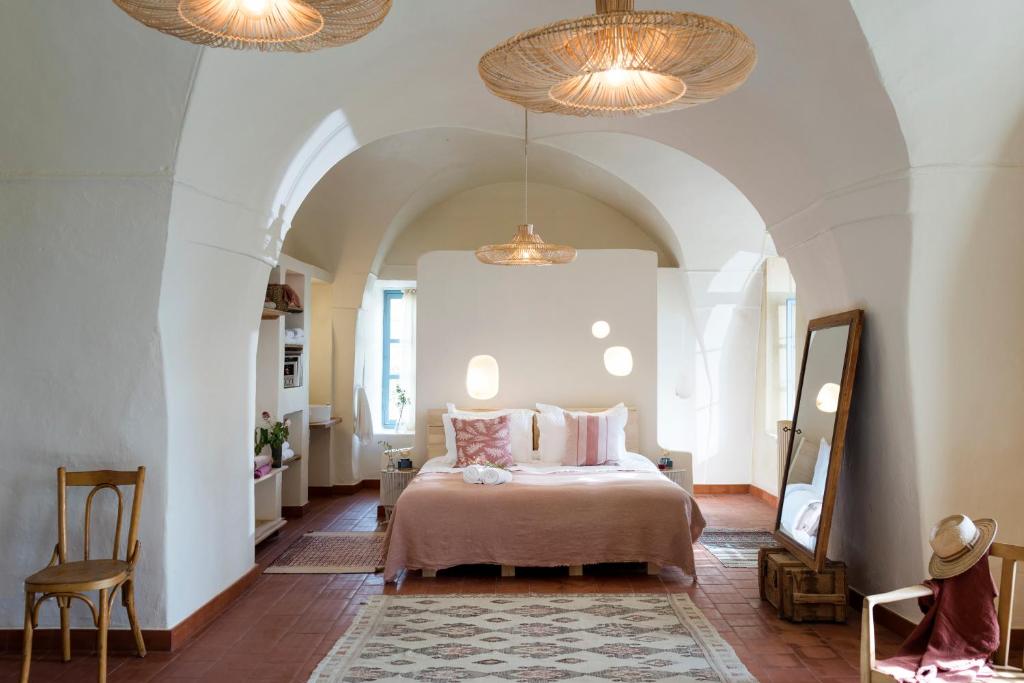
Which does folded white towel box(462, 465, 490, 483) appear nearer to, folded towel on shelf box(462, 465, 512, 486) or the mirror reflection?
folded towel on shelf box(462, 465, 512, 486)

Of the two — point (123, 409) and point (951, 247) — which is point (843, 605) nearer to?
point (951, 247)

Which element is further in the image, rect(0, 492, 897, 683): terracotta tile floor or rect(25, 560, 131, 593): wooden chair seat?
rect(0, 492, 897, 683): terracotta tile floor

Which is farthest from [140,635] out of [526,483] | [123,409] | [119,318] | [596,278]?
[596,278]

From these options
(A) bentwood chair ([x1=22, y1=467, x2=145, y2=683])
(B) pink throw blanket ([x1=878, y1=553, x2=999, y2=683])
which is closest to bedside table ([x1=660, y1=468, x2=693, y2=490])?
(B) pink throw blanket ([x1=878, y1=553, x2=999, y2=683])

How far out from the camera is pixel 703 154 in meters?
5.71

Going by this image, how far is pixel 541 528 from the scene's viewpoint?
5996 millimetres

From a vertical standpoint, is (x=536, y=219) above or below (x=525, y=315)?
above

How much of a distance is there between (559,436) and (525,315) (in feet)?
4.87

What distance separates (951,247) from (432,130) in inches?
188

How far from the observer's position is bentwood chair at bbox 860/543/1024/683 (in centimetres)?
293

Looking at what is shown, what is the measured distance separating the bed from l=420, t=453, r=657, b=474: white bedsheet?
2.97 feet

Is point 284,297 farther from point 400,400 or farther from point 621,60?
point 621,60

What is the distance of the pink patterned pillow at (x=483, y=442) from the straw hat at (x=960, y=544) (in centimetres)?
440

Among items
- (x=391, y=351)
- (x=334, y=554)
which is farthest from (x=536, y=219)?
(x=334, y=554)
